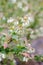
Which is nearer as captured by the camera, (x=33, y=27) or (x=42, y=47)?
(x=42, y=47)

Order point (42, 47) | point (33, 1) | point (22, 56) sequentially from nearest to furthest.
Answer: point (22, 56) → point (42, 47) → point (33, 1)

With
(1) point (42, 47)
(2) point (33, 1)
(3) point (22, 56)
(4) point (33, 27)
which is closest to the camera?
(3) point (22, 56)

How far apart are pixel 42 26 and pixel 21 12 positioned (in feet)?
1.33

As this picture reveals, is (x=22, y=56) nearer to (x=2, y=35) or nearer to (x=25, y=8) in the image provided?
(x=2, y=35)

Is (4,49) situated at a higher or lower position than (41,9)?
lower

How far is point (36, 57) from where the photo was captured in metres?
2.29

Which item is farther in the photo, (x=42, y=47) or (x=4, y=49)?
(x=42, y=47)

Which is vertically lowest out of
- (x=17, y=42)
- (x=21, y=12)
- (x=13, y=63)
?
(x=13, y=63)

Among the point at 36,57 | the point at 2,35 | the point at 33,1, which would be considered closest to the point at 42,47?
the point at 36,57

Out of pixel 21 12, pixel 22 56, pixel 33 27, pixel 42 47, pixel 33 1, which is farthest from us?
pixel 33 1

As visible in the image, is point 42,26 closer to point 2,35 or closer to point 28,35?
point 28,35

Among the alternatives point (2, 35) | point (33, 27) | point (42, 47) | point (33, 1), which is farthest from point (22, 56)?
point (33, 1)

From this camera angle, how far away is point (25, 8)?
3.62 m

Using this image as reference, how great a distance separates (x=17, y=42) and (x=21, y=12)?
1.35 metres
